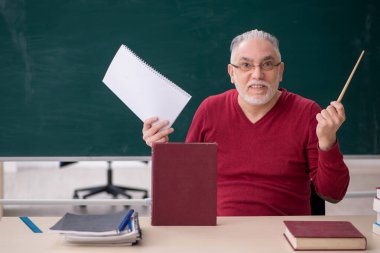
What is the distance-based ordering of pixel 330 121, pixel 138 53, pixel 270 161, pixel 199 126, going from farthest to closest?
pixel 138 53 < pixel 199 126 < pixel 270 161 < pixel 330 121

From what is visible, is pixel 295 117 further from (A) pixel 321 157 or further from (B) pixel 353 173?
(B) pixel 353 173

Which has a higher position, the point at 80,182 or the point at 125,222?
the point at 125,222

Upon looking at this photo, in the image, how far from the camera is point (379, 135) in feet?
9.10

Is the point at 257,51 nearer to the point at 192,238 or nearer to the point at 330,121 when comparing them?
the point at 330,121

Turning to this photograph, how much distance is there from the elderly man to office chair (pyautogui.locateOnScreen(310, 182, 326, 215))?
0.05ft

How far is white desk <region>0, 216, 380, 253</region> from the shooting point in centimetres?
133

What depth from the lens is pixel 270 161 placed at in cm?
193

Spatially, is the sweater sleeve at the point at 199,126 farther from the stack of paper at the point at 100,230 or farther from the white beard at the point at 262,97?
the stack of paper at the point at 100,230

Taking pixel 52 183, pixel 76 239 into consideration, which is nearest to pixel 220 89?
pixel 76 239

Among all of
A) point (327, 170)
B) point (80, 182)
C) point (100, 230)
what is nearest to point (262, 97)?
point (327, 170)

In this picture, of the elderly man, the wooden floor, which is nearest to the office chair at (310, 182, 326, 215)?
the elderly man

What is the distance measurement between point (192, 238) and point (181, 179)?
0.57 ft

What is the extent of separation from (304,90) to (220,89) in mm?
420

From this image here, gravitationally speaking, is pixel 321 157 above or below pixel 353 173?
above
